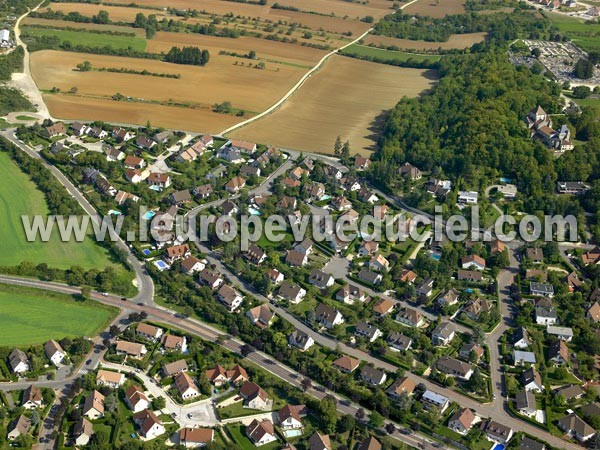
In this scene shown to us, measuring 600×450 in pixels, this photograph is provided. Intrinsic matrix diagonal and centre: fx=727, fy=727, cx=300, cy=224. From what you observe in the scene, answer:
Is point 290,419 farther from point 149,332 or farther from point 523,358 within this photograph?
point 523,358

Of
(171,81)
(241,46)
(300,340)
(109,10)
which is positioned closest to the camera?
(300,340)

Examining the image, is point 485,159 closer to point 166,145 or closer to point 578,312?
point 578,312

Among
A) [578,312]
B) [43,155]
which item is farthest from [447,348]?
[43,155]

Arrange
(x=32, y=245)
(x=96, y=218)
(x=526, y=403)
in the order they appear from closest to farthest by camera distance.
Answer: (x=526, y=403) < (x=32, y=245) < (x=96, y=218)

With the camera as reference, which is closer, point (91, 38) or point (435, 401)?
point (435, 401)

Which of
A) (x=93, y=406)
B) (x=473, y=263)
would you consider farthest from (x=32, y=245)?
(x=473, y=263)

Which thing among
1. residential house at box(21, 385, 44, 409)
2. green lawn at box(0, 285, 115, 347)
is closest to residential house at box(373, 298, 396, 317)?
green lawn at box(0, 285, 115, 347)

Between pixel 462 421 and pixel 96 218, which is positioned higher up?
pixel 96 218
